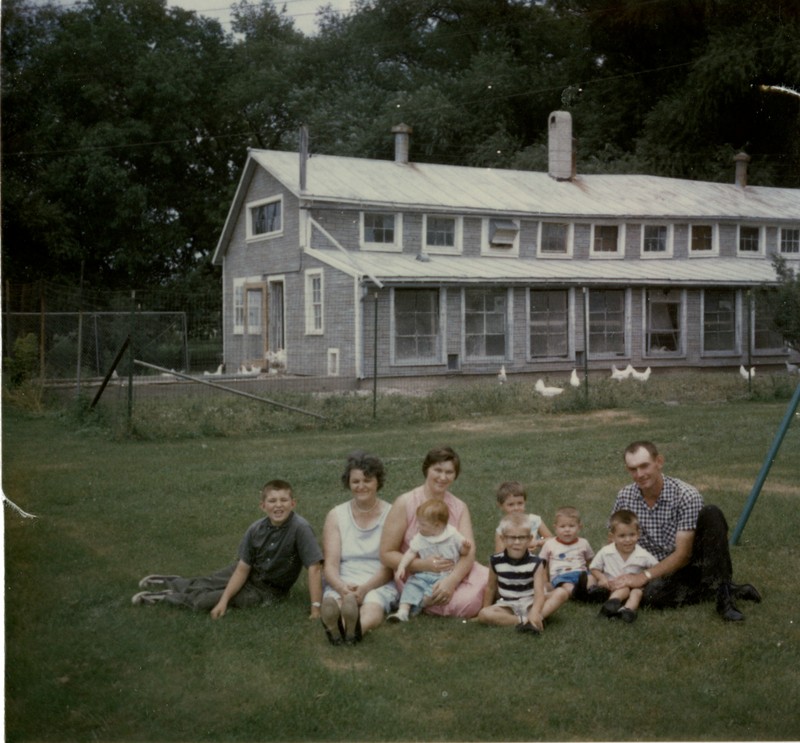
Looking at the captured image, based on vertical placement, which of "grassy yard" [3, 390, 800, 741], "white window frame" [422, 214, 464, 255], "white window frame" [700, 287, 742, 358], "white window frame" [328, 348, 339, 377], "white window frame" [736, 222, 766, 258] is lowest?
"grassy yard" [3, 390, 800, 741]

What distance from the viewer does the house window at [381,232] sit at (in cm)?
1265

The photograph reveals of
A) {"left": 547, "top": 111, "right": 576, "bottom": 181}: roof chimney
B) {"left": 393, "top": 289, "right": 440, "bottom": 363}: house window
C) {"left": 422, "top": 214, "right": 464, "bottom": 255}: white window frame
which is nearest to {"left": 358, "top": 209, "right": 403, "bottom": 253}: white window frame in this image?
{"left": 422, "top": 214, "right": 464, "bottom": 255}: white window frame

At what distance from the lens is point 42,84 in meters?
4.57

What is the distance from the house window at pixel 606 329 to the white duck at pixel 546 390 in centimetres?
58

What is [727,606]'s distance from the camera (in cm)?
425

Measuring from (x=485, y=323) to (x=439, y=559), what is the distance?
6.27 m

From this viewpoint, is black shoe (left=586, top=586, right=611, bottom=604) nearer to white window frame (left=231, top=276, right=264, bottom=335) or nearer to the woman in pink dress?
the woman in pink dress

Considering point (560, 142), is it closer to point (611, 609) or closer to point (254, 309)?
point (611, 609)

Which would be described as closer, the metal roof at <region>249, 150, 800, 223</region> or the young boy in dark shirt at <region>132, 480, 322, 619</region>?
the young boy in dark shirt at <region>132, 480, 322, 619</region>

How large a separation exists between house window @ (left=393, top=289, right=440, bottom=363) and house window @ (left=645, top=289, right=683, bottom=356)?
214cm

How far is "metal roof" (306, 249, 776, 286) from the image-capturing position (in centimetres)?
1029

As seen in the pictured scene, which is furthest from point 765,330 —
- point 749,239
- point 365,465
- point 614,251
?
point 365,465

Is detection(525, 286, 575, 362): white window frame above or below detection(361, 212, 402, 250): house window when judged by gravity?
below

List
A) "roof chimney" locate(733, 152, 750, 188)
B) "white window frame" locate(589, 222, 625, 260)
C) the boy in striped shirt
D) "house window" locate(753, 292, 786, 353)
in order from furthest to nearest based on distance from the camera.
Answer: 1. "white window frame" locate(589, 222, 625, 260)
2. "house window" locate(753, 292, 786, 353)
3. "roof chimney" locate(733, 152, 750, 188)
4. the boy in striped shirt
